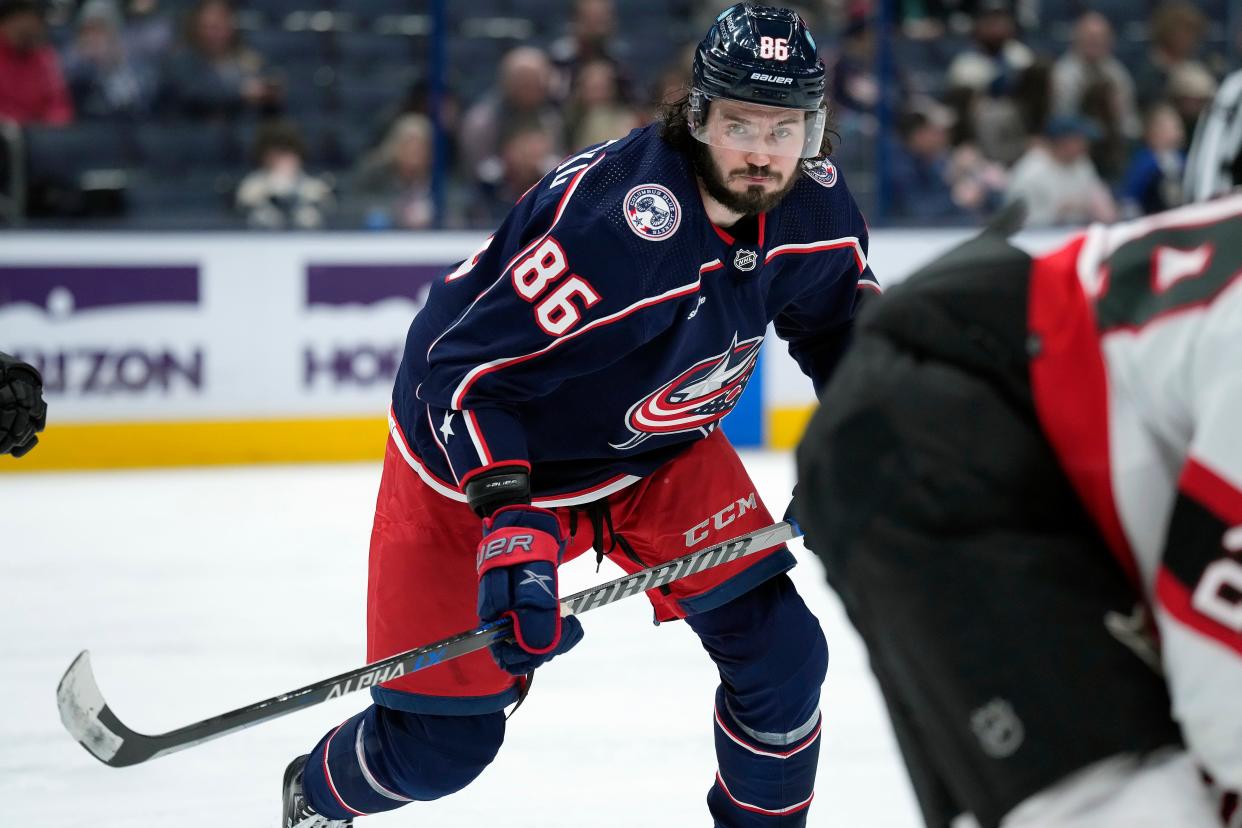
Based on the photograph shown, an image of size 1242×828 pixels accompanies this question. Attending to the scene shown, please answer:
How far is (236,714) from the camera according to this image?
1.96 m

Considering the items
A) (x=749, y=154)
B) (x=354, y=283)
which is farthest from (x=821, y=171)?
(x=354, y=283)

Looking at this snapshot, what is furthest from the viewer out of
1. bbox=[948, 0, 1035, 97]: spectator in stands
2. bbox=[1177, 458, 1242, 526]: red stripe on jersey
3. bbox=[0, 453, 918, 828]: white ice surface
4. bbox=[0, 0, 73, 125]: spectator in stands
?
bbox=[948, 0, 1035, 97]: spectator in stands

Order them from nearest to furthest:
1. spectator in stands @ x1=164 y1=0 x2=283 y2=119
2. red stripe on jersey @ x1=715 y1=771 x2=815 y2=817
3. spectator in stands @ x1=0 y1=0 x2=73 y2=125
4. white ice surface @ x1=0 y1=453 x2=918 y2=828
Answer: red stripe on jersey @ x1=715 y1=771 x2=815 y2=817 → white ice surface @ x1=0 y1=453 x2=918 y2=828 → spectator in stands @ x1=0 y1=0 x2=73 y2=125 → spectator in stands @ x1=164 y1=0 x2=283 y2=119

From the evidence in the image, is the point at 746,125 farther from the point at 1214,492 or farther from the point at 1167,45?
the point at 1167,45

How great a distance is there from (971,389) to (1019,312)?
0.19 ft

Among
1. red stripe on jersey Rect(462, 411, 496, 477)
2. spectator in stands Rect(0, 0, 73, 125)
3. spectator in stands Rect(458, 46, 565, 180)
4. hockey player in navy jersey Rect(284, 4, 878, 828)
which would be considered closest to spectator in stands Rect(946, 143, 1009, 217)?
spectator in stands Rect(458, 46, 565, 180)

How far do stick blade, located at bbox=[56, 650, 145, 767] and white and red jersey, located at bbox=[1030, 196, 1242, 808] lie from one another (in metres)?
1.46

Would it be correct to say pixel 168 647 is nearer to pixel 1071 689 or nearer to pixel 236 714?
pixel 236 714

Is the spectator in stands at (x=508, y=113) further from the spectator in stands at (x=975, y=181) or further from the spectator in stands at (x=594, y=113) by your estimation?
the spectator in stands at (x=975, y=181)

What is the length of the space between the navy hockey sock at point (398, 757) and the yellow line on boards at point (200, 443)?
371 cm

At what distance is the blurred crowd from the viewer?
6.10 meters

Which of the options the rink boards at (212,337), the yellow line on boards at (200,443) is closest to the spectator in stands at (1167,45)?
the rink boards at (212,337)

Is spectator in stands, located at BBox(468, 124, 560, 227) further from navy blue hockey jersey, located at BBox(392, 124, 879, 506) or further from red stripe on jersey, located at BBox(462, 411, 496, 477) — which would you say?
red stripe on jersey, located at BBox(462, 411, 496, 477)

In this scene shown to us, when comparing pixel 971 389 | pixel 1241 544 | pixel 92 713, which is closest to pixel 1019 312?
pixel 971 389
